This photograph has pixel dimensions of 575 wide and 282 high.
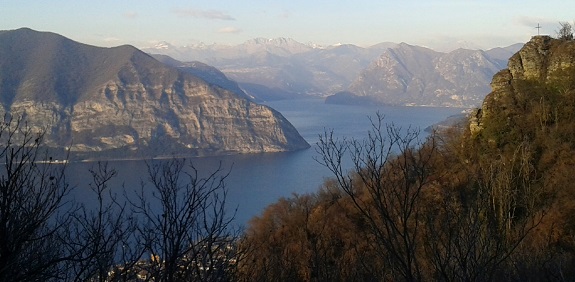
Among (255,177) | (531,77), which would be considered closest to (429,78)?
(255,177)

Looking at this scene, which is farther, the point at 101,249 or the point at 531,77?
the point at 531,77

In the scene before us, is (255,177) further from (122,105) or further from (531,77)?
(122,105)

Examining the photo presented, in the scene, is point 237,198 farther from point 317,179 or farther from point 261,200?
point 317,179

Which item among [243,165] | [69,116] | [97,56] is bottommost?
[243,165]

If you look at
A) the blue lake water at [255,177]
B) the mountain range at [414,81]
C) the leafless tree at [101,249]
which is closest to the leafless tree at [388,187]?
the leafless tree at [101,249]

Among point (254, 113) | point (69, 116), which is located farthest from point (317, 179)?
point (69, 116)

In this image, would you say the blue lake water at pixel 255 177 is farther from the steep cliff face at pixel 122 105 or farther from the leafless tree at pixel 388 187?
the leafless tree at pixel 388 187

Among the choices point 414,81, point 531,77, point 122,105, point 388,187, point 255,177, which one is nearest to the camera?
point 388,187
